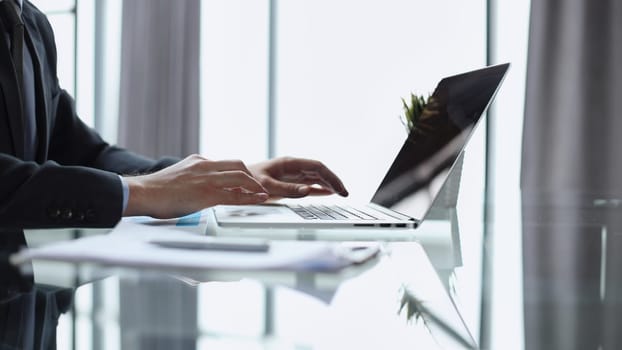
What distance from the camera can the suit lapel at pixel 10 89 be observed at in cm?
107

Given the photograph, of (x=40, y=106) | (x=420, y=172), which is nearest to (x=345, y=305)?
(x=420, y=172)

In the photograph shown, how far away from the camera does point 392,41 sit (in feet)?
13.1

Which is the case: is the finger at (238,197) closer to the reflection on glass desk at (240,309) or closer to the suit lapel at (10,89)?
the reflection on glass desk at (240,309)

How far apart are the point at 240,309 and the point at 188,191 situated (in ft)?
1.58

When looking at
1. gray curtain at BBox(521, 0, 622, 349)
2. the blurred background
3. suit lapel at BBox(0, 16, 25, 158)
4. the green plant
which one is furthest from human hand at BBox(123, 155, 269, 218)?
the blurred background

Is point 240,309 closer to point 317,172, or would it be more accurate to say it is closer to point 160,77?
point 317,172

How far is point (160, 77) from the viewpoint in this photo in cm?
400

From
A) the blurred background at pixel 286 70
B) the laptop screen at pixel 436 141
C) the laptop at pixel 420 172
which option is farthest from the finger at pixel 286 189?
the blurred background at pixel 286 70

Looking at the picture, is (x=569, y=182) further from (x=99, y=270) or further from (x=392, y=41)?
(x=99, y=270)

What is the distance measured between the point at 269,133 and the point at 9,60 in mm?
3118

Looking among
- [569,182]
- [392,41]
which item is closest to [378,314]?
[569,182]

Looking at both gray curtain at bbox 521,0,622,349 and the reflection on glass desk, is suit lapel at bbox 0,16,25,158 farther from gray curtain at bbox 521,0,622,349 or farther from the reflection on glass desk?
gray curtain at bbox 521,0,622,349

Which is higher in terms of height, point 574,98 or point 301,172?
point 574,98

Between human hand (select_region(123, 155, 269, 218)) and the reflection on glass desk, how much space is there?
0.33m
